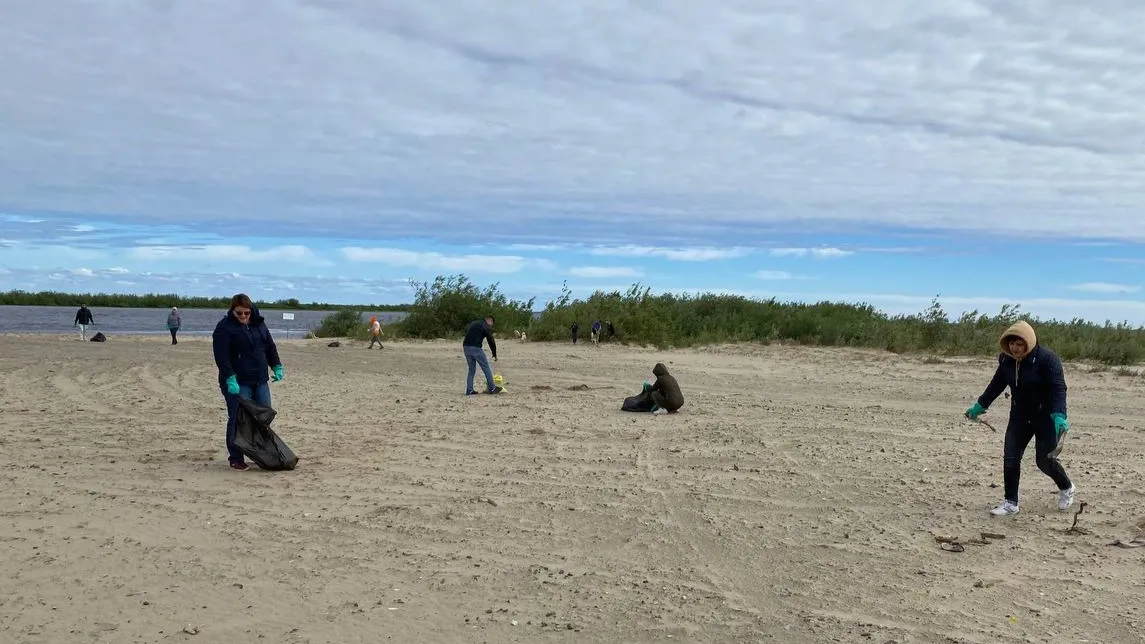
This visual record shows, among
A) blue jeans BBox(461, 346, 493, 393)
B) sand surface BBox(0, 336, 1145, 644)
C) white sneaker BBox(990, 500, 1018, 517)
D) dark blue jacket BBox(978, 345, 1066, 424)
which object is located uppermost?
dark blue jacket BBox(978, 345, 1066, 424)

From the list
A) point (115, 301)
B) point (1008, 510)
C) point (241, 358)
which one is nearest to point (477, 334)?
point (241, 358)

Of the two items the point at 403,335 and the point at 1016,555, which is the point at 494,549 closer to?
the point at 1016,555

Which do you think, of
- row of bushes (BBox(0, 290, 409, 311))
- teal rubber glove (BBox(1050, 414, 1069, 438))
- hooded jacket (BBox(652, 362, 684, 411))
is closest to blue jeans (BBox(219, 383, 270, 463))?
hooded jacket (BBox(652, 362, 684, 411))

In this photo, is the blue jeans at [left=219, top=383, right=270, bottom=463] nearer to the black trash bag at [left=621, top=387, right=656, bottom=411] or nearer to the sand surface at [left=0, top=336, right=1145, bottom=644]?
the sand surface at [left=0, top=336, right=1145, bottom=644]

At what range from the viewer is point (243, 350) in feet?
32.7

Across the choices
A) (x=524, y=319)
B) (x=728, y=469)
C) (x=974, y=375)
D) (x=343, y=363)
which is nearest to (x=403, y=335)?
(x=524, y=319)

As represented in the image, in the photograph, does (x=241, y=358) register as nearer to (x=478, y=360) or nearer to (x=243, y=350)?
(x=243, y=350)

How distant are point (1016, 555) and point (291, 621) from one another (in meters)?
5.20

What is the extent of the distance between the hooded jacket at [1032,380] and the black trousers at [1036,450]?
0.04 meters

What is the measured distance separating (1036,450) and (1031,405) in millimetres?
392

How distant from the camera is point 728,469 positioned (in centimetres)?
1050

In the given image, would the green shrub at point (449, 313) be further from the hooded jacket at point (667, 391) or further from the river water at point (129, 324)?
the hooded jacket at point (667, 391)

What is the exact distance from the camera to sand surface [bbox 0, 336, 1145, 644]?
5812mm

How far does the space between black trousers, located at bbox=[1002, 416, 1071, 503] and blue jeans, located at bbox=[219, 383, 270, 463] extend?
7198 mm
